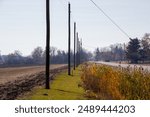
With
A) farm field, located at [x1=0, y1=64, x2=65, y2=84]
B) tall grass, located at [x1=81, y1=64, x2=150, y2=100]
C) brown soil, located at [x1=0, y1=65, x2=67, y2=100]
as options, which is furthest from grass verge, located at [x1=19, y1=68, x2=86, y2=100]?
farm field, located at [x1=0, y1=64, x2=65, y2=84]

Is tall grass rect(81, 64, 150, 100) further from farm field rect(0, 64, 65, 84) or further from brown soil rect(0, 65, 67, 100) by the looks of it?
farm field rect(0, 64, 65, 84)

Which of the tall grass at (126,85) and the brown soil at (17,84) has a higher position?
the tall grass at (126,85)

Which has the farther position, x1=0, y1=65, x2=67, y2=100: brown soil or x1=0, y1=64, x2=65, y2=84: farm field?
x1=0, y1=64, x2=65, y2=84: farm field

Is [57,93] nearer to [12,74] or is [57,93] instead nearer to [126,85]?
[126,85]

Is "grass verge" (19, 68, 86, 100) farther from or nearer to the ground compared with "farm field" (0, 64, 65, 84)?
farther from the ground

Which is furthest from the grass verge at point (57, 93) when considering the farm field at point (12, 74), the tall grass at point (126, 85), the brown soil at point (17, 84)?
the farm field at point (12, 74)

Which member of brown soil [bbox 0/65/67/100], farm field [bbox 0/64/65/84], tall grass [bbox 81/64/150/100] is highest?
tall grass [bbox 81/64/150/100]

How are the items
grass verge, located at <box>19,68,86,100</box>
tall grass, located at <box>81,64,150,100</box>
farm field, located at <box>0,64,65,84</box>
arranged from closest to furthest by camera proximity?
tall grass, located at <box>81,64,150,100</box>, grass verge, located at <box>19,68,86,100</box>, farm field, located at <box>0,64,65,84</box>

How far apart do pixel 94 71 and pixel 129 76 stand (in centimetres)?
656

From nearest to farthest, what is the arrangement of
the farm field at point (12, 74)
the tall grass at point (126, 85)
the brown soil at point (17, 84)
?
the tall grass at point (126, 85) < the brown soil at point (17, 84) < the farm field at point (12, 74)

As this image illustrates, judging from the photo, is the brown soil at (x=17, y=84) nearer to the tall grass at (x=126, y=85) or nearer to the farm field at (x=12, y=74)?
the farm field at (x=12, y=74)

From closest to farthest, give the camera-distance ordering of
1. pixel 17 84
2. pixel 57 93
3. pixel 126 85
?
pixel 126 85 → pixel 57 93 → pixel 17 84

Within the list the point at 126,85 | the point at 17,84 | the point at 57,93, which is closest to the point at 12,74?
the point at 17,84

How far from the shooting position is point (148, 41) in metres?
124
